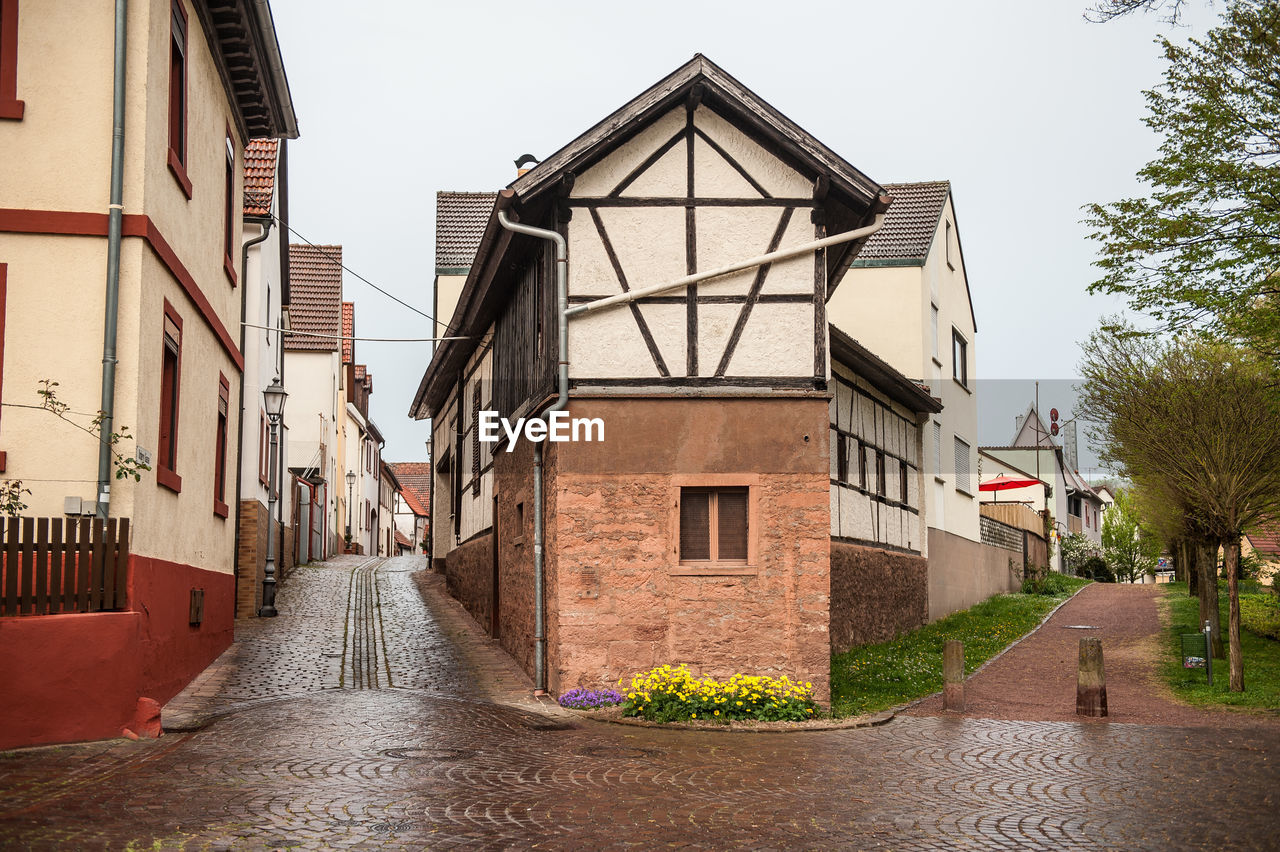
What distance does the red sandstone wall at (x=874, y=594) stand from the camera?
19.2 metres

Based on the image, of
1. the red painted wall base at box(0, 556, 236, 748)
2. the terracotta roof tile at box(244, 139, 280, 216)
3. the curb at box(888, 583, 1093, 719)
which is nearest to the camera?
the red painted wall base at box(0, 556, 236, 748)

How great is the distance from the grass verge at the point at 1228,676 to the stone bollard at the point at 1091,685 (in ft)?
7.34

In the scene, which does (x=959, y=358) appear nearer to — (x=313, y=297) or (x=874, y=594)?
(x=874, y=594)

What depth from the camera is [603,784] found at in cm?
954

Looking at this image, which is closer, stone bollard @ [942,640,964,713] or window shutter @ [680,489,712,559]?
window shutter @ [680,489,712,559]

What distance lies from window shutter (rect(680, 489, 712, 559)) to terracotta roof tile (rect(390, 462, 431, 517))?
224ft

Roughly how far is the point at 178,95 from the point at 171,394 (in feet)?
10.3

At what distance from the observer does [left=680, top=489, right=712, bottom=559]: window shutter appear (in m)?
14.4

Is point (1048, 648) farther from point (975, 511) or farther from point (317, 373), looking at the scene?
point (317, 373)

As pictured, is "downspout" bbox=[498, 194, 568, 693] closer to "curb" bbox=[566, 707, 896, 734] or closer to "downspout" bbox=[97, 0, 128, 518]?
"curb" bbox=[566, 707, 896, 734]

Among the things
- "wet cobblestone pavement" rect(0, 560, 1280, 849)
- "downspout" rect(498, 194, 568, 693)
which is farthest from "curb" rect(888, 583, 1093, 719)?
"downspout" rect(498, 194, 568, 693)

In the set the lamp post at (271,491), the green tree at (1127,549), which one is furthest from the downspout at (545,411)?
the green tree at (1127,549)

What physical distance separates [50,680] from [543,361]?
689 cm

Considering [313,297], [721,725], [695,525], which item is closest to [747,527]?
[695,525]
